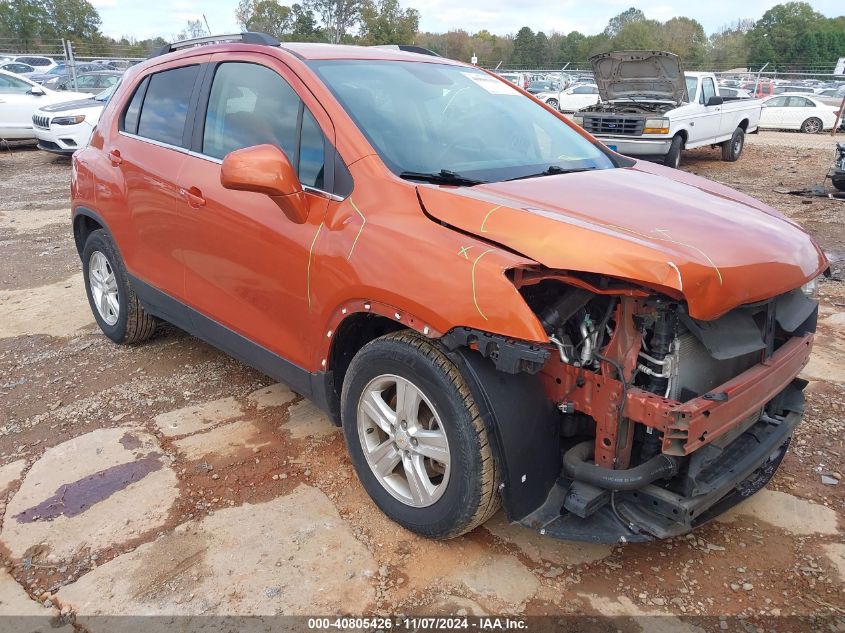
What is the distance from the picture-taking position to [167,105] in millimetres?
3736

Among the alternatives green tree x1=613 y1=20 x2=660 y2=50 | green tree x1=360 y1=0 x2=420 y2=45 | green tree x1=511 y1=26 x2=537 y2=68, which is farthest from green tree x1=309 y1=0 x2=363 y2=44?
green tree x1=613 y1=20 x2=660 y2=50

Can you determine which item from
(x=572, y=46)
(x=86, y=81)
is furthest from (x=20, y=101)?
(x=572, y=46)

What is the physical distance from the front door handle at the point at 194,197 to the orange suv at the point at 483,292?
2cm

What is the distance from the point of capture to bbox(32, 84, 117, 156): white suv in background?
12.0 meters

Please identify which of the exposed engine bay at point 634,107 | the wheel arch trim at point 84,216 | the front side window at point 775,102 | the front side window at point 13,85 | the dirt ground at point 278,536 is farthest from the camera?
the front side window at point 775,102

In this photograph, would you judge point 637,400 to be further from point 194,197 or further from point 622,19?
point 622,19

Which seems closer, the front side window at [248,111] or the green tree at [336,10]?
the front side window at [248,111]

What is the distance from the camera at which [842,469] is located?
3.15 meters

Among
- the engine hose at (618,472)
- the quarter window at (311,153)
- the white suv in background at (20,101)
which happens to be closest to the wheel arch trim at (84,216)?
the quarter window at (311,153)

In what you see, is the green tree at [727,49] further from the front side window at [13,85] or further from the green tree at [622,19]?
the front side window at [13,85]

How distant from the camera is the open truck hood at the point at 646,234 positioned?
201 cm

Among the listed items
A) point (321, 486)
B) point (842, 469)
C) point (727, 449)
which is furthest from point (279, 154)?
point (842, 469)

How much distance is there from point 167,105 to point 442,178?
6.62 feet

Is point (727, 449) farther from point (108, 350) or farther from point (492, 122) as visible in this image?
point (108, 350)
